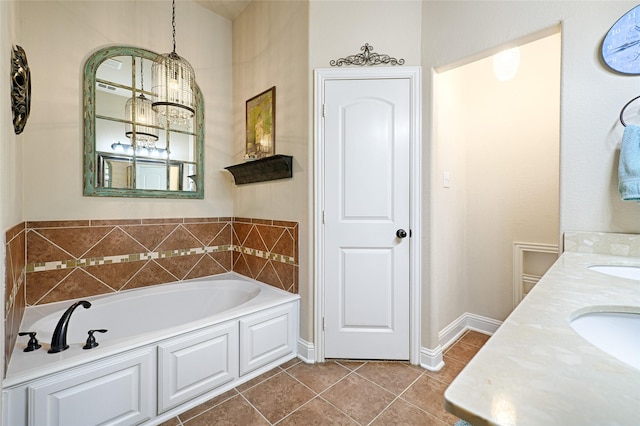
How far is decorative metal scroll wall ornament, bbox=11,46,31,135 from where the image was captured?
1388 millimetres

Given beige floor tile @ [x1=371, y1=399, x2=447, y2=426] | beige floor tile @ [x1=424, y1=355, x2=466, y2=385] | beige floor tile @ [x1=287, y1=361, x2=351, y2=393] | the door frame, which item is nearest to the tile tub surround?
the door frame

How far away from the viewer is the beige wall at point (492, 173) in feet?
7.36

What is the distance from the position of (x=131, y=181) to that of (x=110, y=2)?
1390mm

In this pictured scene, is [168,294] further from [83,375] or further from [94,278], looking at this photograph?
[83,375]

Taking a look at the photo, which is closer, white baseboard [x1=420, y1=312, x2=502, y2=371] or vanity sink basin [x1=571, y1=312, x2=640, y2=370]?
vanity sink basin [x1=571, y1=312, x2=640, y2=370]

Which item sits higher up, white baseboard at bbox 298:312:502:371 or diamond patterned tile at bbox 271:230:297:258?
diamond patterned tile at bbox 271:230:297:258

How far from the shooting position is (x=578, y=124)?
4.50 ft

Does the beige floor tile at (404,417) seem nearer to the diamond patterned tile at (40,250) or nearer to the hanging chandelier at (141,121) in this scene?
the diamond patterned tile at (40,250)

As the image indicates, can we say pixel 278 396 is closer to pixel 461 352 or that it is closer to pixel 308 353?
pixel 308 353

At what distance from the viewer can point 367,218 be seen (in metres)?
2.07

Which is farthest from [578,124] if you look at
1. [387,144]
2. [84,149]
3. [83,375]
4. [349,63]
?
[84,149]

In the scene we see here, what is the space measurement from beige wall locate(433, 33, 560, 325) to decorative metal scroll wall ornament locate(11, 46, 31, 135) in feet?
7.81

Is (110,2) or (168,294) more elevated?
(110,2)

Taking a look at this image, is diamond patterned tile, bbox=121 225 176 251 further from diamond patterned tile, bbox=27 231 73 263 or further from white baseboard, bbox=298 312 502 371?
white baseboard, bbox=298 312 502 371
